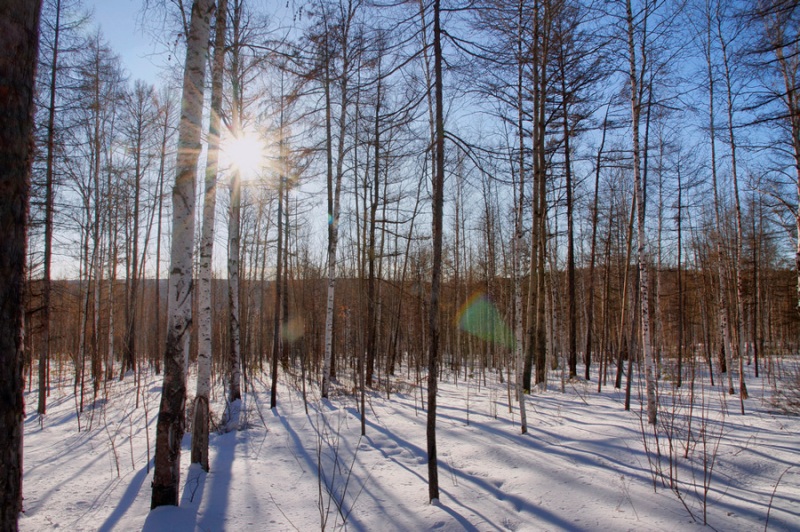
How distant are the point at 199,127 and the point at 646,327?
7.50m

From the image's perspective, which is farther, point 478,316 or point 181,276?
point 478,316

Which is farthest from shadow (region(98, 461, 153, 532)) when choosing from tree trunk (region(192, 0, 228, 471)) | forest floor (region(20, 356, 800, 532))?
tree trunk (region(192, 0, 228, 471))

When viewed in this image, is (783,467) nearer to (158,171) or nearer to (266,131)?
(266,131)

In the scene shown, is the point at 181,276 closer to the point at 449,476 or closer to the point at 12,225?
the point at 12,225

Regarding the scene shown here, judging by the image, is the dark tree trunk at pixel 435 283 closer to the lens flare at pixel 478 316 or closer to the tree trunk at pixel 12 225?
the tree trunk at pixel 12 225

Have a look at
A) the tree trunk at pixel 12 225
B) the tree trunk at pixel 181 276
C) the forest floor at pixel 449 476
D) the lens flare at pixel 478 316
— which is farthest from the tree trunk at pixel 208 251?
the lens flare at pixel 478 316

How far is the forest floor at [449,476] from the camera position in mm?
3598

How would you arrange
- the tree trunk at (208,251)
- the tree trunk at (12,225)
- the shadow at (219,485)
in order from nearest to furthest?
the tree trunk at (12,225)
the shadow at (219,485)
the tree trunk at (208,251)

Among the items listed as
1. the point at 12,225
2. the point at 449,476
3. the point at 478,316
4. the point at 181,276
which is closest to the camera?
the point at 12,225

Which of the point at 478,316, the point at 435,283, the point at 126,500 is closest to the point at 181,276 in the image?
the point at 126,500

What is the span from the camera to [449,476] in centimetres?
483

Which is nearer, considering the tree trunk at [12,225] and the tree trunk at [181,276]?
the tree trunk at [12,225]

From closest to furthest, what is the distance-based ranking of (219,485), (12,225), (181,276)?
(12,225) → (181,276) → (219,485)

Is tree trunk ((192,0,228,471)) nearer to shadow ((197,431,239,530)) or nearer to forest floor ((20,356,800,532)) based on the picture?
shadow ((197,431,239,530))
